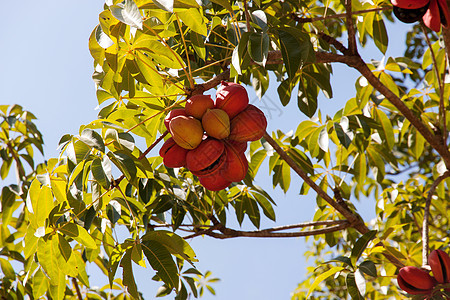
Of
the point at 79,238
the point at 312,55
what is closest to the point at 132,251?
the point at 79,238

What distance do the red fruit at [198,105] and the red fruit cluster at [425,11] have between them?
0.88m

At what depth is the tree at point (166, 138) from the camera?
4.93 feet

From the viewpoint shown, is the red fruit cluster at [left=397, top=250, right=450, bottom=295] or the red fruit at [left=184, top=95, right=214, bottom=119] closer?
the red fruit at [left=184, top=95, right=214, bottom=119]

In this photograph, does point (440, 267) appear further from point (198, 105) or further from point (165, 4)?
point (165, 4)

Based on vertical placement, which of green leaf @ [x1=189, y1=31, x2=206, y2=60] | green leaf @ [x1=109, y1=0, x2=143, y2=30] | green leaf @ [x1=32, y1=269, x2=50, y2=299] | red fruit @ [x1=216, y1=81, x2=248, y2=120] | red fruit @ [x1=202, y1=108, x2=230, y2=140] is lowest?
green leaf @ [x1=32, y1=269, x2=50, y2=299]

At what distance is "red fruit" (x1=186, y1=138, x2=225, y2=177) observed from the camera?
1386mm

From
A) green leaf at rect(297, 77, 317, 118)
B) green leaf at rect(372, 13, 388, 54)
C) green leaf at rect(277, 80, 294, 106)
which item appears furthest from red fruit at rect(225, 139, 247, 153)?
green leaf at rect(372, 13, 388, 54)

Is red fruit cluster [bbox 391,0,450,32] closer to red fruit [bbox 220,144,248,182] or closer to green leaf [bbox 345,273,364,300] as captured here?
red fruit [bbox 220,144,248,182]

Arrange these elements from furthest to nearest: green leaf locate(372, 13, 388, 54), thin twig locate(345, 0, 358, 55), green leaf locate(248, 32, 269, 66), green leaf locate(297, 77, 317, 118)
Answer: green leaf locate(372, 13, 388, 54), green leaf locate(297, 77, 317, 118), thin twig locate(345, 0, 358, 55), green leaf locate(248, 32, 269, 66)

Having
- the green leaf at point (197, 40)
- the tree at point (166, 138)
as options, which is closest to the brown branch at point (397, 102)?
the tree at point (166, 138)

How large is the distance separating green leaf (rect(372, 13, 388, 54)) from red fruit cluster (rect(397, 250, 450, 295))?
1.17 metres

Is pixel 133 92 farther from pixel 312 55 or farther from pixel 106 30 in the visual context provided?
pixel 312 55

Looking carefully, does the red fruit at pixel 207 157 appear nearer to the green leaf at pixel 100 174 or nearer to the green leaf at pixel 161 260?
the green leaf at pixel 100 174

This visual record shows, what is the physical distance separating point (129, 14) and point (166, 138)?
0.74 metres
